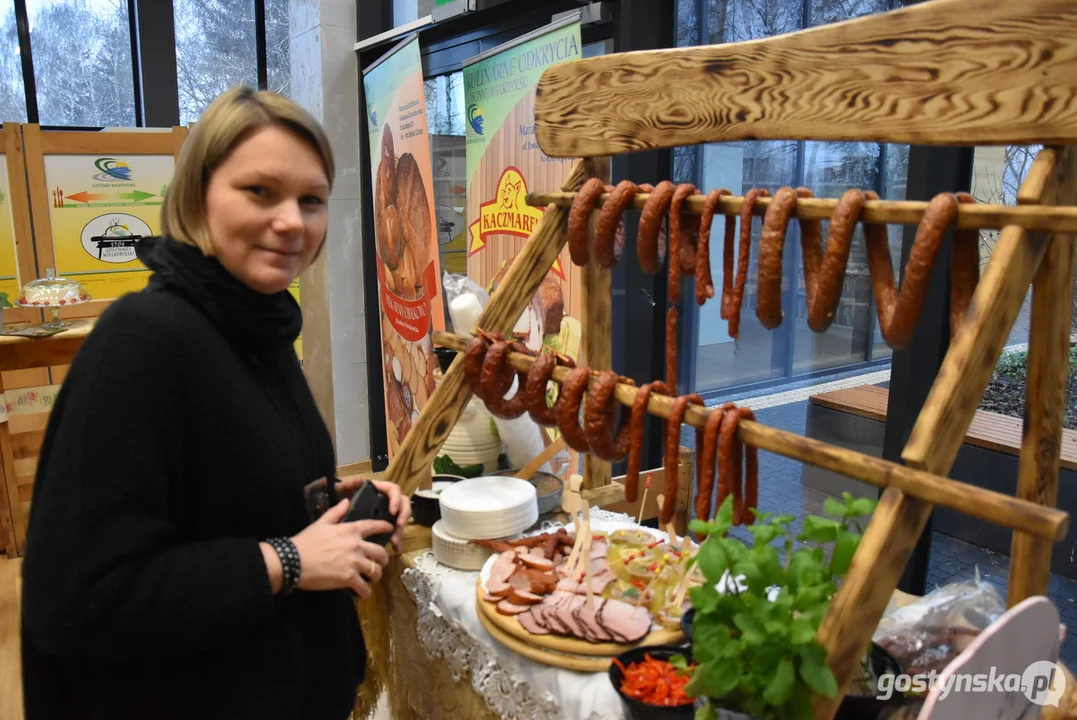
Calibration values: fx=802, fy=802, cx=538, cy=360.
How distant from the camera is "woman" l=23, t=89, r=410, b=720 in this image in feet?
3.60

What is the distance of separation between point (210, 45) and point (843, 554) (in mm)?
6125

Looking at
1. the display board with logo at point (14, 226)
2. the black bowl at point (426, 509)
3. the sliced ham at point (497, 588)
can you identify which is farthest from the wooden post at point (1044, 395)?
the display board with logo at point (14, 226)

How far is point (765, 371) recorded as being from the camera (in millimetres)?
3012

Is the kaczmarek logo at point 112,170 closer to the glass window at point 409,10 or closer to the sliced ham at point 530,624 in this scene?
the glass window at point 409,10

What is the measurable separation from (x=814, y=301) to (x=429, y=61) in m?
3.46

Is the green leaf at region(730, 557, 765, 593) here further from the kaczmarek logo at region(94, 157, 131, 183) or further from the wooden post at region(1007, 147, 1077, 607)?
the kaczmarek logo at region(94, 157, 131, 183)

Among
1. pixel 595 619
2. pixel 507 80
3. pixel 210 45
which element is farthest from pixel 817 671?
pixel 210 45

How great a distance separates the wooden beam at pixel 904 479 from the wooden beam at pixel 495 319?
572 millimetres

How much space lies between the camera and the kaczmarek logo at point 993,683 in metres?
0.83

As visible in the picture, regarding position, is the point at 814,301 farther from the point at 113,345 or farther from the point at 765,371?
the point at 765,371

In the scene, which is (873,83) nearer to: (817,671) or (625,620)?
(817,671)

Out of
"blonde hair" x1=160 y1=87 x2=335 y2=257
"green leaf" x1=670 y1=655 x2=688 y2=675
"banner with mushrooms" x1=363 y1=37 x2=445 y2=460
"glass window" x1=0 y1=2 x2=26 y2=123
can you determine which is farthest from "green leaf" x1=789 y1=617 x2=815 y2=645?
"glass window" x1=0 y1=2 x2=26 y2=123

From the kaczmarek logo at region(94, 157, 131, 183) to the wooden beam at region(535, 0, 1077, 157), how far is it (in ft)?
14.2

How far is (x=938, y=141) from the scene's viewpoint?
1.19 metres
